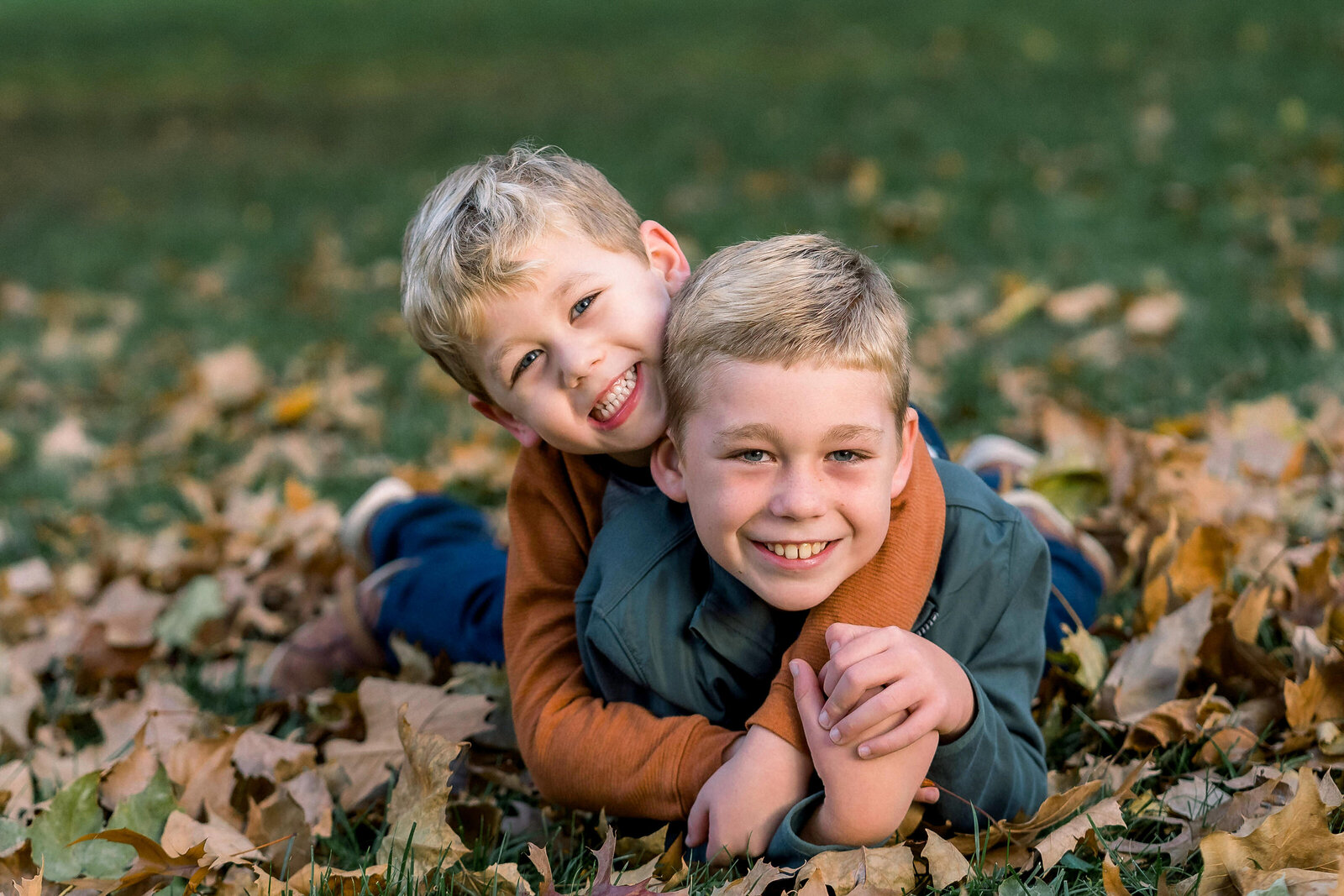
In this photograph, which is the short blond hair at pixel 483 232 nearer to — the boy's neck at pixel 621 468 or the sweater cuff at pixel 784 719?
the boy's neck at pixel 621 468

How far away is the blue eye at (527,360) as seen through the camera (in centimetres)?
211

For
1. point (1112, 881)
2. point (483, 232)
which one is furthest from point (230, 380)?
point (1112, 881)

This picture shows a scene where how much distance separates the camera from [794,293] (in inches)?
71.2

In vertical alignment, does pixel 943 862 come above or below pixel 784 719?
below

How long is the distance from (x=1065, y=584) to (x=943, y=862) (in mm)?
916

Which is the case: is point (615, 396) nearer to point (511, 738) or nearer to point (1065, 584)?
point (511, 738)

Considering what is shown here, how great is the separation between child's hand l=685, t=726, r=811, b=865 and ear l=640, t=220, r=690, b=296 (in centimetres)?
83

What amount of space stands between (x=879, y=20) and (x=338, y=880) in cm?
1208

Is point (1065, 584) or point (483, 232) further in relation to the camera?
point (1065, 584)

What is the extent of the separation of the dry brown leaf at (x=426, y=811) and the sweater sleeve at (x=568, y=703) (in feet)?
0.61

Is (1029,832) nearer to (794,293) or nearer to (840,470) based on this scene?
(840,470)

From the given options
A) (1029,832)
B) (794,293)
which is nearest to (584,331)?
(794,293)

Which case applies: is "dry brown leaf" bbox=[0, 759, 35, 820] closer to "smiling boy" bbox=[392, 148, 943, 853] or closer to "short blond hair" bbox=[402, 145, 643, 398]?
"smiling boy" bbox=[392, 148, 943, 853]

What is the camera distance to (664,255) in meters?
2.32
